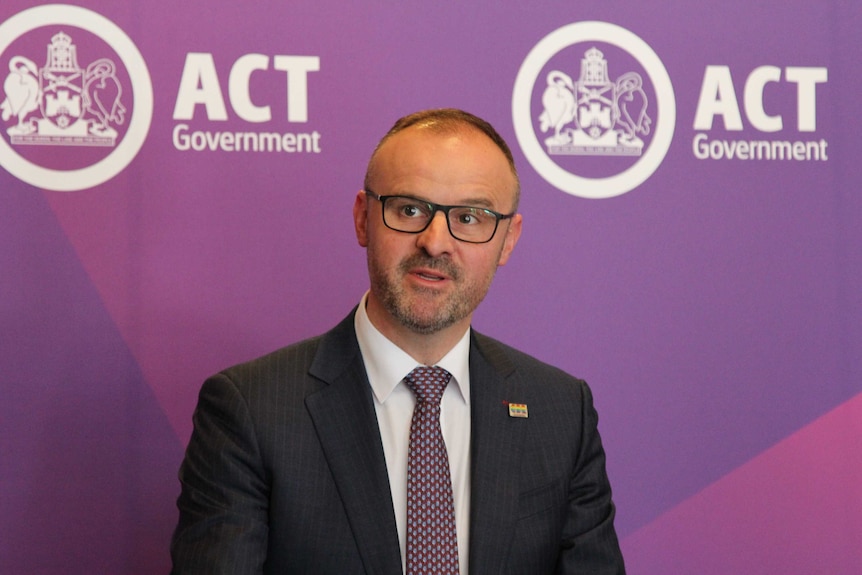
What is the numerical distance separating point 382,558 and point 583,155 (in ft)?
4.73

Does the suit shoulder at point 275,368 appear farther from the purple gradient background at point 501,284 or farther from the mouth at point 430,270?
the purple gradient background at point 501,284

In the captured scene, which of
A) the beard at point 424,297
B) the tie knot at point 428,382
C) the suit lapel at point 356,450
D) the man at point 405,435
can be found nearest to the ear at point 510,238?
the man at point 405,435

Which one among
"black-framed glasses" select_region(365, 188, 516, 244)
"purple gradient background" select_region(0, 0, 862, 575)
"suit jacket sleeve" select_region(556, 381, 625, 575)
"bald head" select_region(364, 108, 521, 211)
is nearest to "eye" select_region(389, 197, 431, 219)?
"black-framed glasses" select_region(365, 188, 516, 244)

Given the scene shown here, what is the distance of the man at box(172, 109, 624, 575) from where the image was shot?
2.06 meters

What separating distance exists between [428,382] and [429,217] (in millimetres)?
342

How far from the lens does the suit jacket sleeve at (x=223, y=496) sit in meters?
1.97

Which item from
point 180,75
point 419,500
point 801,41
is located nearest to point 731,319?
point 801,41

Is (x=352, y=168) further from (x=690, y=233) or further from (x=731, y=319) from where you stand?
(x=731, y=319)

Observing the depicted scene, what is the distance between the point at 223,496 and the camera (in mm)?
2018

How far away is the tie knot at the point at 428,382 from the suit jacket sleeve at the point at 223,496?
1.13ft

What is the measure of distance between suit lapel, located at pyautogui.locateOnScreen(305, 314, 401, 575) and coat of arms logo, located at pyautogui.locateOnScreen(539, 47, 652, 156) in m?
1.13

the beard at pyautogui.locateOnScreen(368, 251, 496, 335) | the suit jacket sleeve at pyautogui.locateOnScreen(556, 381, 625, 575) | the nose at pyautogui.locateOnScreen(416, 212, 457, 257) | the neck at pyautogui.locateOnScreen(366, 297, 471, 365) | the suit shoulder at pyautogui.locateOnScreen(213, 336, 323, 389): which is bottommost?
the suit jacket sleeve at pyautogui.locateOnScreen(556, 381, 625, 575)

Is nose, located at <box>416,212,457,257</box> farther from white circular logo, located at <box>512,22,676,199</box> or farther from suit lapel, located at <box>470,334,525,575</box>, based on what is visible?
white circular logo, located at <box>512,22,676,199</box>

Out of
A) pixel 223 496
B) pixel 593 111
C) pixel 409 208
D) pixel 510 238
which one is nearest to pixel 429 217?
pixel 409 208
